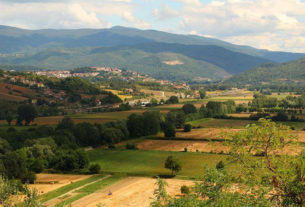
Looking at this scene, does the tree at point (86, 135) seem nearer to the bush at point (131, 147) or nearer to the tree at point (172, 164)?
the bush at point (131, 147)

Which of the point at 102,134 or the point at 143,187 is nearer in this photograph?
the point at 143,187

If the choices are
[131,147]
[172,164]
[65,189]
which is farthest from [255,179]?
[131,147]

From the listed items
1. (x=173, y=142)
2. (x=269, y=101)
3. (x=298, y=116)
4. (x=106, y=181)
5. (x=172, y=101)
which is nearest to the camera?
(x=106, y=181)

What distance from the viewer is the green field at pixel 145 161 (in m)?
69.7

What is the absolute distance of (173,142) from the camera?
101m

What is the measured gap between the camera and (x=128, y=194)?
54.0 metres

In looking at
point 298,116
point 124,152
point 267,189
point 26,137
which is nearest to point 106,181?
point 124,152

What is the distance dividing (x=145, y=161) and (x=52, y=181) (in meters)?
22.9

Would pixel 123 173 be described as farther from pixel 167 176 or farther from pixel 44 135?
pixel 44 135

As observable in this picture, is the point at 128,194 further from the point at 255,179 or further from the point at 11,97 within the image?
the point at 11,97

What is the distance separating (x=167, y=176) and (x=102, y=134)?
134 ft

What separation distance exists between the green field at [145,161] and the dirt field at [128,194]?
617cm

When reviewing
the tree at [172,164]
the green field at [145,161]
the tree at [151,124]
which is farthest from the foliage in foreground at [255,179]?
the tree at [151,124]

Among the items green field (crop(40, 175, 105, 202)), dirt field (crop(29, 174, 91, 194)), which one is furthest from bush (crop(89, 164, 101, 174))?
green field (crop(40, 175, 105, 202))
